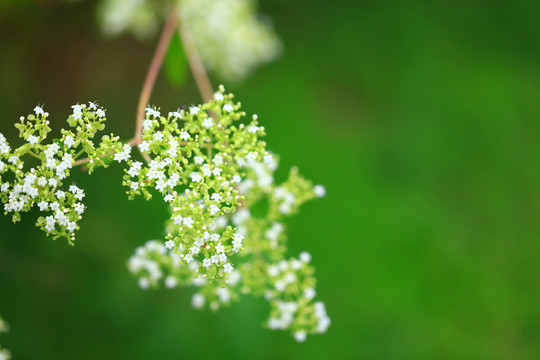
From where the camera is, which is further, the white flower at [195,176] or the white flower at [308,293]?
the white flower at [308,293]

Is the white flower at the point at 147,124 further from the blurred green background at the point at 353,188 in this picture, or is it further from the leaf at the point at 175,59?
the blurred green background at the point at 353,188

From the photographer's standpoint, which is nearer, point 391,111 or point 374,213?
point 374,213

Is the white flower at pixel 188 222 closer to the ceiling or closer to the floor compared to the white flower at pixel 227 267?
closer to the ceiling

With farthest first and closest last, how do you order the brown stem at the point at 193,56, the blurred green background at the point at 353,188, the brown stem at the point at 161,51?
the blurred green background at the point at 353,188
the brown stem at the point at 193,56
the brown stem at the point at 161,51

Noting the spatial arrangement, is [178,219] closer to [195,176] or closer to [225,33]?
[195,176]

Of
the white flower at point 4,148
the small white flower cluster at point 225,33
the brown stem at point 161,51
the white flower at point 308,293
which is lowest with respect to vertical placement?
the white flower at point 308,293

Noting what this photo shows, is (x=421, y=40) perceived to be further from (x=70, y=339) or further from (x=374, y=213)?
(x=70, y=339)

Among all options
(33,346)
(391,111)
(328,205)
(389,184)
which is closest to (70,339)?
(33,346)

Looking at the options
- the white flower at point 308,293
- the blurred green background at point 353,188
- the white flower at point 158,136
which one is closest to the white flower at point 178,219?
the white flower at point 158,136
